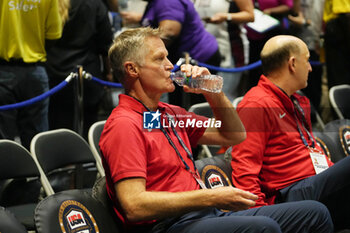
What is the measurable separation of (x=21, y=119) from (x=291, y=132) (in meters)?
1.83

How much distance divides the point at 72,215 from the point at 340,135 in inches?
84.2

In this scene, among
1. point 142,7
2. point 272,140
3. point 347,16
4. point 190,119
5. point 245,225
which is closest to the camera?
point 245,225

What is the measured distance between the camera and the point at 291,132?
3.41 metres

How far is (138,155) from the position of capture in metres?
2.49

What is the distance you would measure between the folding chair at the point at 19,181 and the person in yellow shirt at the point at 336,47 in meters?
3.11

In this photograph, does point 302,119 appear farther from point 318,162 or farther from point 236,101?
point 236,101

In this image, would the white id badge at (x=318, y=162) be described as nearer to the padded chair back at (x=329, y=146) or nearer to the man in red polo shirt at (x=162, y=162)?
the padded chair back at (x=329, y=146)

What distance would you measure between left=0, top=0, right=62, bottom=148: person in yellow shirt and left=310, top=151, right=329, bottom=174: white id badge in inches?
73.7

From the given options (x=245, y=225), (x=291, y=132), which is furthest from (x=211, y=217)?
(x=291, y=132)

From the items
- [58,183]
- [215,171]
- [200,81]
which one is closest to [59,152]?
[58,183]

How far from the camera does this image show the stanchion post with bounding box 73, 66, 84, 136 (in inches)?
171

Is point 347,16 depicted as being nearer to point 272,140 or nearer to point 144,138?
point 272,140

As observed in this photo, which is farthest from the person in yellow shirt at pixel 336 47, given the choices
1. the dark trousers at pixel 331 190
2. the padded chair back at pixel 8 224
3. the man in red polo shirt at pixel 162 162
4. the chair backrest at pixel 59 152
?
the padded chair back at pixel 8 224

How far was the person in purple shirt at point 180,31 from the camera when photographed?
437cm
